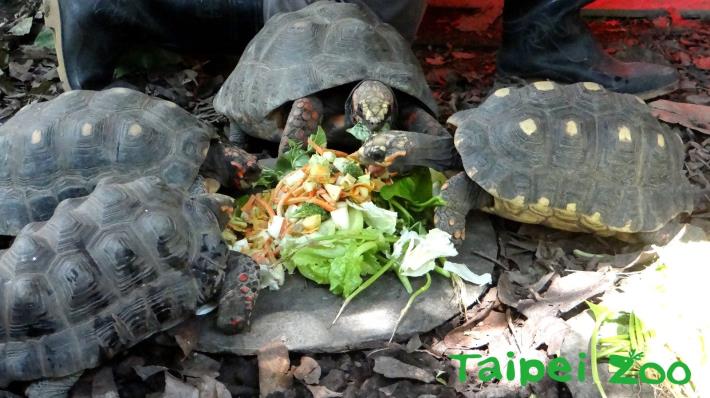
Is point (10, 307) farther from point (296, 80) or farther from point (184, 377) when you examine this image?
point (296, 80)

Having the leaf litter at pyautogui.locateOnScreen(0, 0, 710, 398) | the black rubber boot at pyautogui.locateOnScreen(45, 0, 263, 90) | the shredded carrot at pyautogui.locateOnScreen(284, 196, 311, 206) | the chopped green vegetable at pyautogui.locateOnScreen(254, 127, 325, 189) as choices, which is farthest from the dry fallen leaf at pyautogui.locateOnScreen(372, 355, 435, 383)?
the black rubber boot at pyautogui.locateOnScreen(45, 0, 263, 90)

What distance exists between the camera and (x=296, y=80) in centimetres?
370

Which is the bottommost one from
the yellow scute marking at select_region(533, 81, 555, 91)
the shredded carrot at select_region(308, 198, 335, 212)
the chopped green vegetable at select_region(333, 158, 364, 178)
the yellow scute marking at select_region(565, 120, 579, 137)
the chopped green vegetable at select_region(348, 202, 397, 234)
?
the chopped green vegetable at select_region(348, 202, 397, 234)

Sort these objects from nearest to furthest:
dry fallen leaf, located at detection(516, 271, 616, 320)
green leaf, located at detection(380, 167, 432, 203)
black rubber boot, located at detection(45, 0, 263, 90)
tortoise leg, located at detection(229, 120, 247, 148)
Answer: dry fallen leaf, located at detection(516, 271, 616, 320)
green leaf, located at detection(380, 167, 432, 203)
tortoise leg, located at detection(229, 120, 247, 148)
black rubber boot, located at detection(45, 0, 263, 90)

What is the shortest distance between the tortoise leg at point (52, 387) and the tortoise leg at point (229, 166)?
134 centimetres

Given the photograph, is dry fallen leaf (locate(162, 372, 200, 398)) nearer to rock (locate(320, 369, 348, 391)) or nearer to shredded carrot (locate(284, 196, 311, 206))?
rock (locate(320, 369, 348, 391))

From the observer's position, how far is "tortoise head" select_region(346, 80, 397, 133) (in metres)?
3.54

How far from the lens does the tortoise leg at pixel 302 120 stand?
3.69 m

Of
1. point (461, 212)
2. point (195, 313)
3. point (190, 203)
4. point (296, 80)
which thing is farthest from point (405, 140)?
point (195, 313)

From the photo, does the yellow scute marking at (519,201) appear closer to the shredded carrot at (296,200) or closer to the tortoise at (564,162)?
the tortoise at (564,162)

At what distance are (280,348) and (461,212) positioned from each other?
Answer: 1187 mm

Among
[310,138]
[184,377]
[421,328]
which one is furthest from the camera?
[310,138]

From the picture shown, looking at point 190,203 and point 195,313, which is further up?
point 190,203

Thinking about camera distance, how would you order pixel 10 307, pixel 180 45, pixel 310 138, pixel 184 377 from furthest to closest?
pixel 180 45 → pixel 310 138 → pixel 184 377 → pixel 10 307
